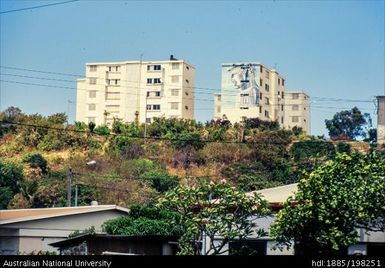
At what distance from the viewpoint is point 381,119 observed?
16500mm

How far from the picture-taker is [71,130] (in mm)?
23312

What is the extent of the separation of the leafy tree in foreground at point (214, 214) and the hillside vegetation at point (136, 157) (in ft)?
23.0

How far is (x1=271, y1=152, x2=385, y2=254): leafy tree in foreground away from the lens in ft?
27.2

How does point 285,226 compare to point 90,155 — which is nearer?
point 285,226

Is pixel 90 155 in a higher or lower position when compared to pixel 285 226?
higher

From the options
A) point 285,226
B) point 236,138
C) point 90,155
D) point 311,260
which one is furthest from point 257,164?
point 311,260

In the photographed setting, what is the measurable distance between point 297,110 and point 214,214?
71.5 feet

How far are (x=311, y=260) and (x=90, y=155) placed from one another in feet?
57.8

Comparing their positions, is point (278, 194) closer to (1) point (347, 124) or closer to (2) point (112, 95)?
(1) point (347, 124)

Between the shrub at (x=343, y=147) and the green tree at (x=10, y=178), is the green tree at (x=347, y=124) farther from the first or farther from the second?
the green tree at (x=10, y=178)

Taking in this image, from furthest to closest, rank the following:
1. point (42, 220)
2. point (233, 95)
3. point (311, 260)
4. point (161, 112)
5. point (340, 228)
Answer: point (161, 112)
point (233, 95)
point (42, 220)
point (340, 228)
point (311, 260)

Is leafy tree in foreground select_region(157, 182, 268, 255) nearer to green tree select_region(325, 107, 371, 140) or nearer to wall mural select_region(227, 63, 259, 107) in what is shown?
green tree select_region(325, 107, 371, 140)

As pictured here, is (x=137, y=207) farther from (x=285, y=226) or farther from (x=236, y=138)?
(x=236, y=138)

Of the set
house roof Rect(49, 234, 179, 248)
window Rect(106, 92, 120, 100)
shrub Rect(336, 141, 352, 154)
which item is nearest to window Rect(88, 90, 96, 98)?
window Rect(106, 92, 120, 100)
